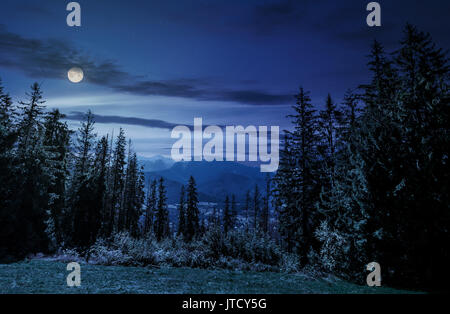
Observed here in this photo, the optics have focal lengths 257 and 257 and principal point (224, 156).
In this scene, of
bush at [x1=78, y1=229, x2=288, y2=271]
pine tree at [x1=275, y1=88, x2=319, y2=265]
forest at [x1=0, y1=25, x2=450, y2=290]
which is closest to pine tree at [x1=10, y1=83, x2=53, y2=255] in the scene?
forest at [x1=0, y1=25, x2=450, y2=290]

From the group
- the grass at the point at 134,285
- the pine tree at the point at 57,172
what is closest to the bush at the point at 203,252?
the grass at the point at 134,285

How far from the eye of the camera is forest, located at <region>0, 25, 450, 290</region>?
43.5 feet

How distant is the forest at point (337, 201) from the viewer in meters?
13.3

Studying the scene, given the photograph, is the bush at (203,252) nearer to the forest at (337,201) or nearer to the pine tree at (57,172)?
the forest at (337,201)

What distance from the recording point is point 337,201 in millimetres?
16172

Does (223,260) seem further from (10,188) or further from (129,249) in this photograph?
(10,188)

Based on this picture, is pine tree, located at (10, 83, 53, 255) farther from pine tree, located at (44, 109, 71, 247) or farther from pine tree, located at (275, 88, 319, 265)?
pine tree, located at (275, 88, 319, 265)

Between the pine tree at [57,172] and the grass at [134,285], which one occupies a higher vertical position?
the pine tree at [57,172]

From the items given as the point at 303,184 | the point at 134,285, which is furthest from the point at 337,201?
the point at 134,285

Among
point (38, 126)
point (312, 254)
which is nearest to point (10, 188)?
point (38, 126)

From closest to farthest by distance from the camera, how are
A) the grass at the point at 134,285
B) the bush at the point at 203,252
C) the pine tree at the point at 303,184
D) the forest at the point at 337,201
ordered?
the grass at the point at 134,285
the forest at the point at 337,201
the bush at the point at 203,252
the pine tree at the point at 303,184

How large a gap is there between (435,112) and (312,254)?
39.8 feet

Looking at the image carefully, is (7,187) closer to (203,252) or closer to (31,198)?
(31,198)

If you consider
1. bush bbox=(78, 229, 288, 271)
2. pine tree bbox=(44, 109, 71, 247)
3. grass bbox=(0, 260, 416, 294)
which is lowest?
bush bbox=(78, 229, 288, 271)
